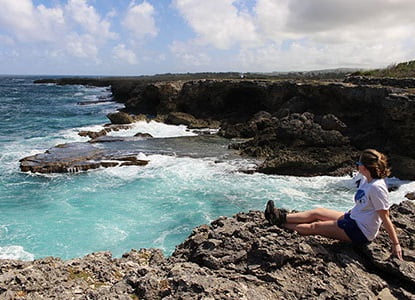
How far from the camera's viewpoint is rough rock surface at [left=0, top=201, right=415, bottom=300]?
4.27m

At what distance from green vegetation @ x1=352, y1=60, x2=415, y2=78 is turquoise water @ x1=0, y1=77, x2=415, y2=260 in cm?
1659

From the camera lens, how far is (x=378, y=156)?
4.84 metres

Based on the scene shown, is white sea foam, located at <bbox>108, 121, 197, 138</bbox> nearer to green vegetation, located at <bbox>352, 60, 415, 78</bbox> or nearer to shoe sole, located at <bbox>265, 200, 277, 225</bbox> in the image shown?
green vegetation, located at <bbox>352, 60, 415, 78</bbox>

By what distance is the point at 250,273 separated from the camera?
4590mm

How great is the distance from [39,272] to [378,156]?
17.1 ft

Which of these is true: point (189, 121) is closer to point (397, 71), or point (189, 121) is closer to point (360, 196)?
point (397, 71)

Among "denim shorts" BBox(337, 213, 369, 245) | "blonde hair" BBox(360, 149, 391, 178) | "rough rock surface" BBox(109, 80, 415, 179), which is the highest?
"blonde hair" BBox(360, 149, 391, 178)

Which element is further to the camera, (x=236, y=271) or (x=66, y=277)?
(x=66, y=277)

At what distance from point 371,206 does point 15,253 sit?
1029 centimetres

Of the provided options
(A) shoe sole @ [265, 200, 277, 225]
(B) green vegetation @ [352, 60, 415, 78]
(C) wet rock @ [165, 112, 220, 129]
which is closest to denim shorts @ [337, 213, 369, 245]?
(A) shoe sole @ [265, 200, 277, 225]

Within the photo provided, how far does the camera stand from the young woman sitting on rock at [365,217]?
466 cm

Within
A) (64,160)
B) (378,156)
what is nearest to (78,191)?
(64,160)

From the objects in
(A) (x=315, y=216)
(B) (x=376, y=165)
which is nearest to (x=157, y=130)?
(A) (x=315, y=216)

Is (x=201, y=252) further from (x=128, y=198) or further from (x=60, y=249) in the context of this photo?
(x=128, y=198)
